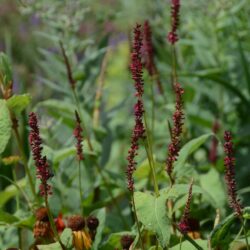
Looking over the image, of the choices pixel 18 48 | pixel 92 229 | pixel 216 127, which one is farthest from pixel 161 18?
pixel 18 48

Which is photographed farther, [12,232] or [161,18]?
[161,18]

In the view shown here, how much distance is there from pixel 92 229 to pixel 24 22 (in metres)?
4.83

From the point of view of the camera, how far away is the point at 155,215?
1.26 meters

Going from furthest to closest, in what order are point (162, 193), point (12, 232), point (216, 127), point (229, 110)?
point (229, 110) → point (216, 127) → point (12, 232) → point (162, 193)

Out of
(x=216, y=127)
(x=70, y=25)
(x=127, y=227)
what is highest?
(x=70, y=25)

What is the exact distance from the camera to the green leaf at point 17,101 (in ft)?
4.91

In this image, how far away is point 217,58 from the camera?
2660 millimetres

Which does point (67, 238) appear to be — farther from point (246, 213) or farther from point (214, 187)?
point (214, 187)

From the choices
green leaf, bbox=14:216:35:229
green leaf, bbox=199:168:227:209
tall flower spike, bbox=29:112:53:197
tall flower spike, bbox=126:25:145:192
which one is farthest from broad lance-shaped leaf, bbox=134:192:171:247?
green leaf, bbox=199:168:227:209

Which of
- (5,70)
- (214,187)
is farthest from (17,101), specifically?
(214,187)

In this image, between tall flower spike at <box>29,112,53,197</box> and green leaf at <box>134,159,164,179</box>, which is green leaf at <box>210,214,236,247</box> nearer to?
tall flower spike at <box>29,112,53,197</box>

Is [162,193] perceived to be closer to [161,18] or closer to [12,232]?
[12,232]

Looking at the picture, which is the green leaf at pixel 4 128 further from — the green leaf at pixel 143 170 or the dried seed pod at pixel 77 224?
the green leaf at pixel 143 170

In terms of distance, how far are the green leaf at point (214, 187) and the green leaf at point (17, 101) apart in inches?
21.8
